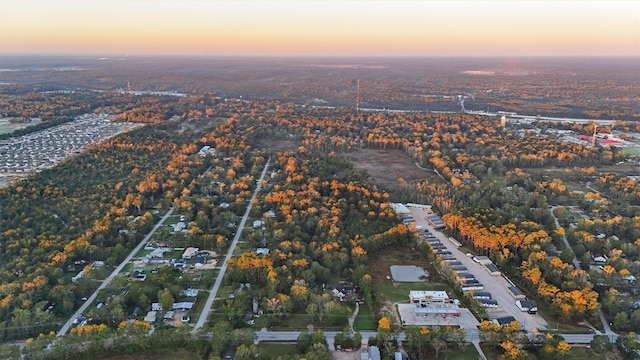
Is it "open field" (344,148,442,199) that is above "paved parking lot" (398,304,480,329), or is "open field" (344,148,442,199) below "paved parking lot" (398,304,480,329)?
above

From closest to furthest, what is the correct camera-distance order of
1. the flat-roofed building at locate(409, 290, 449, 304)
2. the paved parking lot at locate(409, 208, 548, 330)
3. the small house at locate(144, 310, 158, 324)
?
the small house at locate(144, 310, 158, 324) → the paved parking lot at locate(409, 208, 548, 330) → the flat-roofed building at locate(409, 290, 449, 304)

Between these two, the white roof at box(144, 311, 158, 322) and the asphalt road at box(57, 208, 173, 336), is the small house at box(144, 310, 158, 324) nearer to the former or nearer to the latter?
the white roof at box(144, 311, 158, 322)

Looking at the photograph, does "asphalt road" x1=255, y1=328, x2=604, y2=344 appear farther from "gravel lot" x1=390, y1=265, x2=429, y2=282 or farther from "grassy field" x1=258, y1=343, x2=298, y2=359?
"gravel lot" x1=390, y1=265, x2=429, y2=282

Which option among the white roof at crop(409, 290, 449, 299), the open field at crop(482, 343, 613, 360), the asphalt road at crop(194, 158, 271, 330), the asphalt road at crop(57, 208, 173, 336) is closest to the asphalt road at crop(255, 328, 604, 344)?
the open field at crop(482, 343, 613, 360)

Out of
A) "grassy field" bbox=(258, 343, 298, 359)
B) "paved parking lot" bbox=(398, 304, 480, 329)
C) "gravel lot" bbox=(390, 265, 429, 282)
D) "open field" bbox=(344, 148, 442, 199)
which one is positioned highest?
"open field" bbox=(344, 148, 442, 199)

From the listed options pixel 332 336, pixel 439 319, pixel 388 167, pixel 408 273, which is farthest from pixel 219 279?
pixel 388 167

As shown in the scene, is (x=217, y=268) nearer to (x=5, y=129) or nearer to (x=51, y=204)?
(x=51, y=204)

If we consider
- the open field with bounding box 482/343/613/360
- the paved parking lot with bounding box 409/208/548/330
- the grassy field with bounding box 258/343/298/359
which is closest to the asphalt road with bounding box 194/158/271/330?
the grassy field with bounding box 258/343/298/359

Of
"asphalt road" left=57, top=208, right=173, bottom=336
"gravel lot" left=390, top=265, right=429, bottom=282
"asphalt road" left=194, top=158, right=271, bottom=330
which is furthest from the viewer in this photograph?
"gravel lot" left=390, top=265, right=429, bottom=282

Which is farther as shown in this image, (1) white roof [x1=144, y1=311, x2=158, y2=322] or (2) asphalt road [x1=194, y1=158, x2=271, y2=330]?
Result: (2) asphalt road [x1=194, y1=158, x2=271, y2=330]

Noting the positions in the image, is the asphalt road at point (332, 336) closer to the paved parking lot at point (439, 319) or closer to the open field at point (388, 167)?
the paved parking lot at point (439, 319)
